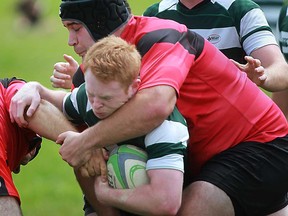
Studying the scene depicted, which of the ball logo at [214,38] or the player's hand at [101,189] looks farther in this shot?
the ball logo at [214,38]

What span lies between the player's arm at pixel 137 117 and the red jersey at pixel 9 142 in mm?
538

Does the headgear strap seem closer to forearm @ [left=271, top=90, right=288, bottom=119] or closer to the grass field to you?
forearm @ [left=271, top=90, right=288, bottom=119]

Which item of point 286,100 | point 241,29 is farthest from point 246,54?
point 286,100

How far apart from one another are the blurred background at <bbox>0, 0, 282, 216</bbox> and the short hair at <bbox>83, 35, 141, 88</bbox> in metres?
4.69

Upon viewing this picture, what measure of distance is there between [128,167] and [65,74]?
43.8 inches

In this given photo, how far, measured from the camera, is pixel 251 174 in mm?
5410

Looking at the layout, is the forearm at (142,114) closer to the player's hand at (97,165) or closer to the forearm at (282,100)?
the player's hand at (97,165)

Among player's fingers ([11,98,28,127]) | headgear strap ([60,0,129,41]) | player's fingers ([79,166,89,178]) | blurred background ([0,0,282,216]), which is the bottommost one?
blurred background ([0,0,282,216])

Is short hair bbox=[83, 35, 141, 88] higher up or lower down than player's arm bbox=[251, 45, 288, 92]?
higher up

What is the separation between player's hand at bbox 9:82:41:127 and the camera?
17.7 ft

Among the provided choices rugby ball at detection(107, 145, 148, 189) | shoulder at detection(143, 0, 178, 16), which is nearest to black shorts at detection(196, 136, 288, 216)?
rugby ball at detection(107, 145, 148, 189)

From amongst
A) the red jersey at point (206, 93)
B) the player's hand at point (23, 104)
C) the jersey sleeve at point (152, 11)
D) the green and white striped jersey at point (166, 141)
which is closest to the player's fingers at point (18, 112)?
the player's hand at point (23, 104)

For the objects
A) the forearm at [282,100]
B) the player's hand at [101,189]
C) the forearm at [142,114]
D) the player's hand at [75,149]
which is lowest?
the forearm at [282,100]

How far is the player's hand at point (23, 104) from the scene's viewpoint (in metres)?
5.38
